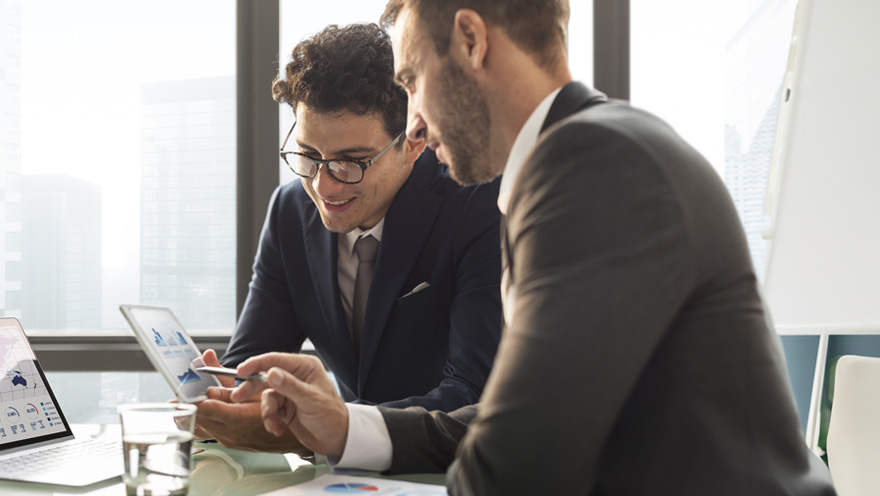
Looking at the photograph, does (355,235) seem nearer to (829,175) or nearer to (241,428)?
(241,428)

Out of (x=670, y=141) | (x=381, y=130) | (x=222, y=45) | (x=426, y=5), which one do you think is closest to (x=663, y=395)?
(x=670, y=141)

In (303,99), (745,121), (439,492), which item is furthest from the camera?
(745,121)

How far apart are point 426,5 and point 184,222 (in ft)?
8.50

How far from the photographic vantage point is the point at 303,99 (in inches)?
76.3

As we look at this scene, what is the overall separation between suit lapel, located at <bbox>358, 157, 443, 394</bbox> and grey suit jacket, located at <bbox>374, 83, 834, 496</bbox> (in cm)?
106

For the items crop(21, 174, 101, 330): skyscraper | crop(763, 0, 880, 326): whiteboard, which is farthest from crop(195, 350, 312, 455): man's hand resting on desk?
crop(21, 174, 101, 330): skyscraper

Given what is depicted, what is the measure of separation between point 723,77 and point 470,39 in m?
2.63

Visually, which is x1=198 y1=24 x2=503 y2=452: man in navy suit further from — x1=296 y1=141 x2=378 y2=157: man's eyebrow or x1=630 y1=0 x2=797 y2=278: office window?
x1=630 y1=0 x2=797 y2=278: office window

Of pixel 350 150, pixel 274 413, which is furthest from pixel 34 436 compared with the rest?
pixel 350 150

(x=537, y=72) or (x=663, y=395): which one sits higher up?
(x=537, y=72)

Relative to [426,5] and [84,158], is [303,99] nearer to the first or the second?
[426,5]

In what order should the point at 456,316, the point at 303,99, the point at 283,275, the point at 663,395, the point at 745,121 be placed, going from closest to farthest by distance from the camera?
the point at 663,395
the point at 456,316
the point at 303,99
the point at 283,275
the point at 745,121

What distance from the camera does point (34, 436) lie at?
4.61 feet

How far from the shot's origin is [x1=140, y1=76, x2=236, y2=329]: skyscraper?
3420mm
